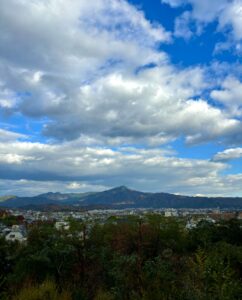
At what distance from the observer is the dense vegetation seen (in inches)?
322

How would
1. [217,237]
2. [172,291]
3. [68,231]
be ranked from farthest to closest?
[217,237], [68,231], [172,291]

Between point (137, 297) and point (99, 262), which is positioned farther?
point (99, 262)

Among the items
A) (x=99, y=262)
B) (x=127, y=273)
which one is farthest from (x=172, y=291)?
(x=99, y=262)

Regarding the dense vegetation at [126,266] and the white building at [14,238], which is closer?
the dense vegetation at [126,266]

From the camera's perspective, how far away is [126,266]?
11414 mm

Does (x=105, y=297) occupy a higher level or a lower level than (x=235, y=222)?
lower

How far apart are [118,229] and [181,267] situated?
1780 centimetres

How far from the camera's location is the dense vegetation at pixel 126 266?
818cm

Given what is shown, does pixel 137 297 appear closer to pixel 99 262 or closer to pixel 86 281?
pixel 86 281

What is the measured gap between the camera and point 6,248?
18.3 meters

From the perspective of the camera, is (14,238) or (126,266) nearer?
(126,266)

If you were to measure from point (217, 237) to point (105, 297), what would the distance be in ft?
68.0

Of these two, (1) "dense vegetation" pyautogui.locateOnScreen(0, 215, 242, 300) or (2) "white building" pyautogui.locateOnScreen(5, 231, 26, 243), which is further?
(2) "white building" pyautogui.locateOnScreen(5, 231, 26, 243)

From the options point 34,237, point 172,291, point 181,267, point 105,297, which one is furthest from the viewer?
point 34,237
